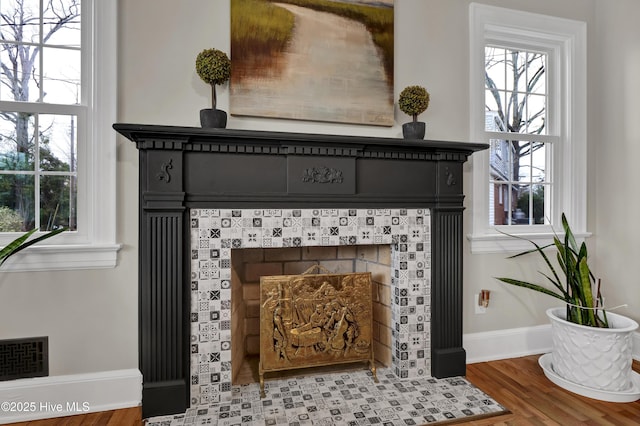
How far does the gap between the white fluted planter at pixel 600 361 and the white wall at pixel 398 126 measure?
1.67ft

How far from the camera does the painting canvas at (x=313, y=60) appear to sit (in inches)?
85.1

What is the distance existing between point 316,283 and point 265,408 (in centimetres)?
71

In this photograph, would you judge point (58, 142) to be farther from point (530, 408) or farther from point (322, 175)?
point (530, 408)

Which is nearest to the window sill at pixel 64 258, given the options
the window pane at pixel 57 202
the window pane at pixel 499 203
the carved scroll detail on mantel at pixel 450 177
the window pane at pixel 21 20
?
the window pane at pixel 57 202

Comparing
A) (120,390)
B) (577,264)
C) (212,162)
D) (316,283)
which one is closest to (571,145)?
(577,264)

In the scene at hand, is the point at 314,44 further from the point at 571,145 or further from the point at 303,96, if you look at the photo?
the point at 571,145

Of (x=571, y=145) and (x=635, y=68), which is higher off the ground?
(x=635, y=68)

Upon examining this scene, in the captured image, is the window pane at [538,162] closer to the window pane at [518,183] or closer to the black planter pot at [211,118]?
the window pane at [518,183]

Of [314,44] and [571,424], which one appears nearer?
[571,424]

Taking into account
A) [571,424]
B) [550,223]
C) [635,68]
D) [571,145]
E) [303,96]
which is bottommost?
Result: [571,424]

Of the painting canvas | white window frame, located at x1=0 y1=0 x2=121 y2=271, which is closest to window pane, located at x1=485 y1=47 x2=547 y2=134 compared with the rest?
the painting canvas

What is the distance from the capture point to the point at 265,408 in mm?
1912

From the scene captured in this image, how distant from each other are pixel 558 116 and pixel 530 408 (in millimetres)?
2143

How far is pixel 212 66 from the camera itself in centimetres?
192
